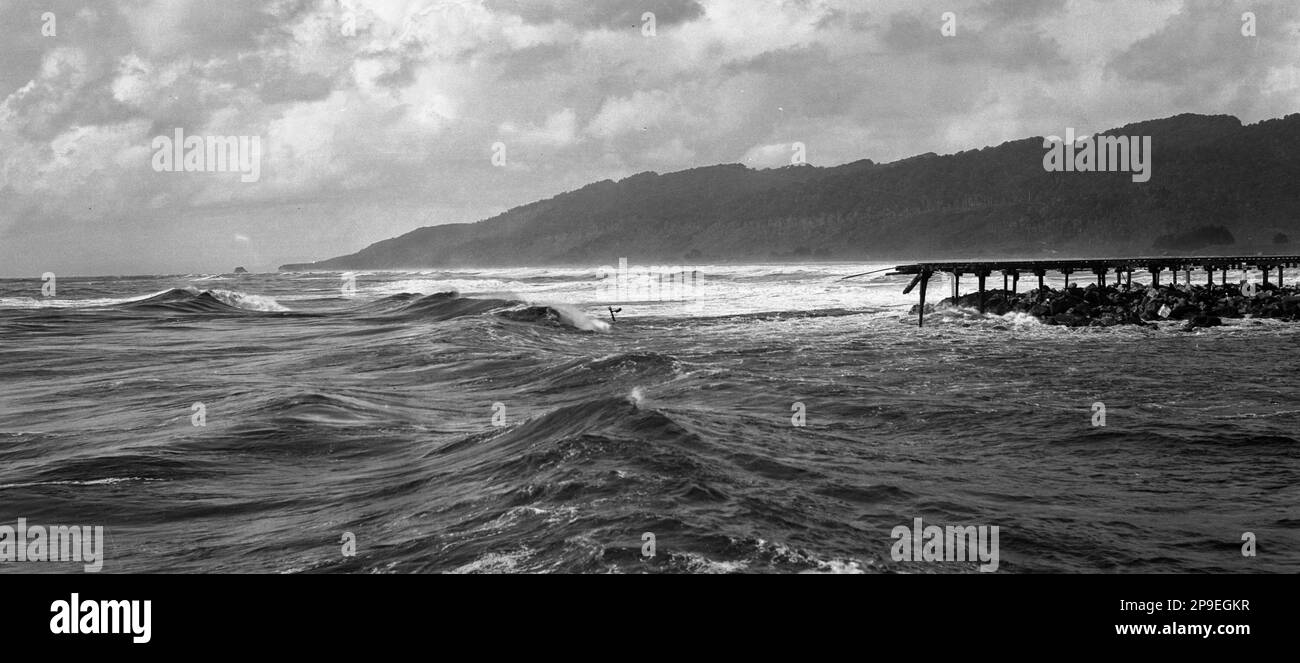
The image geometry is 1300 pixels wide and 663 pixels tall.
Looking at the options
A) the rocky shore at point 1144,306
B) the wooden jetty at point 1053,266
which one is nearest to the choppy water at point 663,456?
the rocky shore at point 1144,306

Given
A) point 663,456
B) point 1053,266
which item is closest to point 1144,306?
point 1053,266

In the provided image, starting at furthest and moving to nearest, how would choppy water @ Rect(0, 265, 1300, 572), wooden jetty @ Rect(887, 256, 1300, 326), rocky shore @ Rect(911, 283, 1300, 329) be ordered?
wooden jetty @ Rect(887, 256, 1300, 326) < rocky shore @ Rect(911, 283, 1300, 329) < choppy water @ Rect(0, 265, 1300, 572)

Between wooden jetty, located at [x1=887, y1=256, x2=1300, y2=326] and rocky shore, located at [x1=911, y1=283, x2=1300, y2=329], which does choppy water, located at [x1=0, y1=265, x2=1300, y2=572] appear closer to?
rocky shore, located at [x1=911, y1=283, x2=1300, y2=329]

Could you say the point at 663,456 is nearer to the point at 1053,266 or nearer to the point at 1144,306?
the point at 1144,306

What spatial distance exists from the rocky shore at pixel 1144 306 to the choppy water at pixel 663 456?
544 cm

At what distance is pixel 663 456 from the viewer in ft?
37.7

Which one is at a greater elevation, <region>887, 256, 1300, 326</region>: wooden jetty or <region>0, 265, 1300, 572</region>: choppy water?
<region>887, 256, 1300, 326</region>: wooden jetty

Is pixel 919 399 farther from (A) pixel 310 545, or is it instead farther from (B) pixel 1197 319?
(B) pixel 1197 319

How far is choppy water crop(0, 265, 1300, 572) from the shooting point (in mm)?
8523

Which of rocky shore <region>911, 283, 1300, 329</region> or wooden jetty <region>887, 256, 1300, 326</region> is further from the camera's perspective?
wooden jetty <region>887, 256, 1300, 326</region>

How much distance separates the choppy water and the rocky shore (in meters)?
5.44

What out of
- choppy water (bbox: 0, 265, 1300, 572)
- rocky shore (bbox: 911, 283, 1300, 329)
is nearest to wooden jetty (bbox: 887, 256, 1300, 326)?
rocky shore (bbox: 911, 283, 1300, 329)
